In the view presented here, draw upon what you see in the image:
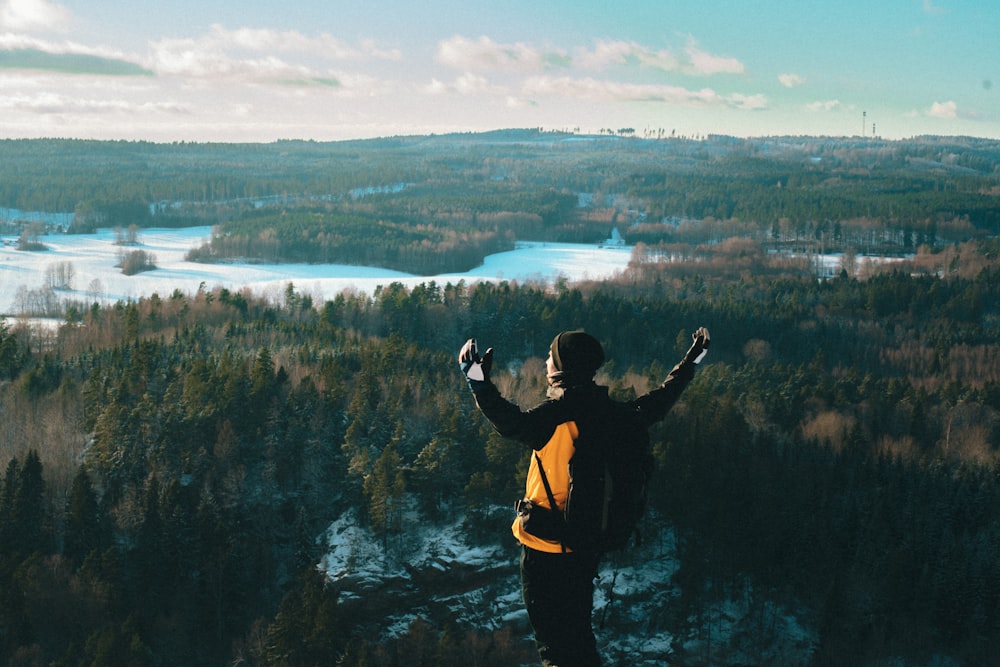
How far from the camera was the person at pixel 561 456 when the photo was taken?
23.9 feet

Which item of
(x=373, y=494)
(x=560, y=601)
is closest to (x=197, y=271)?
(x=373, y=494)

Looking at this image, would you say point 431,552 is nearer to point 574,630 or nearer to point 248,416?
point 248,416

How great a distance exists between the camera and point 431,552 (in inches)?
1761

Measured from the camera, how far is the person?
7285 millimetres

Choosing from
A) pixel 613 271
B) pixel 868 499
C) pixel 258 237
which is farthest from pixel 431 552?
pixel 258 237

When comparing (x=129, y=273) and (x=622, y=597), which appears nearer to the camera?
(x=622, y=597)

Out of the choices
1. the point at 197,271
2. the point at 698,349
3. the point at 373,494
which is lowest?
the point at 373,494

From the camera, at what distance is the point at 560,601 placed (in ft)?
24.8

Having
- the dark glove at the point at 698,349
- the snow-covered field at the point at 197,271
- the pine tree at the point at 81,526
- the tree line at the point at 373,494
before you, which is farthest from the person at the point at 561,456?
the snow-covered field at the point at 197,271

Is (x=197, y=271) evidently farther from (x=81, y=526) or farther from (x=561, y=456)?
(x=561, y=456)

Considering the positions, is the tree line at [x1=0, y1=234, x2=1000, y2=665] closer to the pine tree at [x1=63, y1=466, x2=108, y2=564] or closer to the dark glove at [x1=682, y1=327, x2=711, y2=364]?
the pine tree at [x1=63, y1=466, x2=108, y2=564]

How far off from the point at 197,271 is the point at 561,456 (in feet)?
397

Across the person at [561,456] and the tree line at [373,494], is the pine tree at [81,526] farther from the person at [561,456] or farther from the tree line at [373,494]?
the person at [561,456]

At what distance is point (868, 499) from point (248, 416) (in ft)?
110
